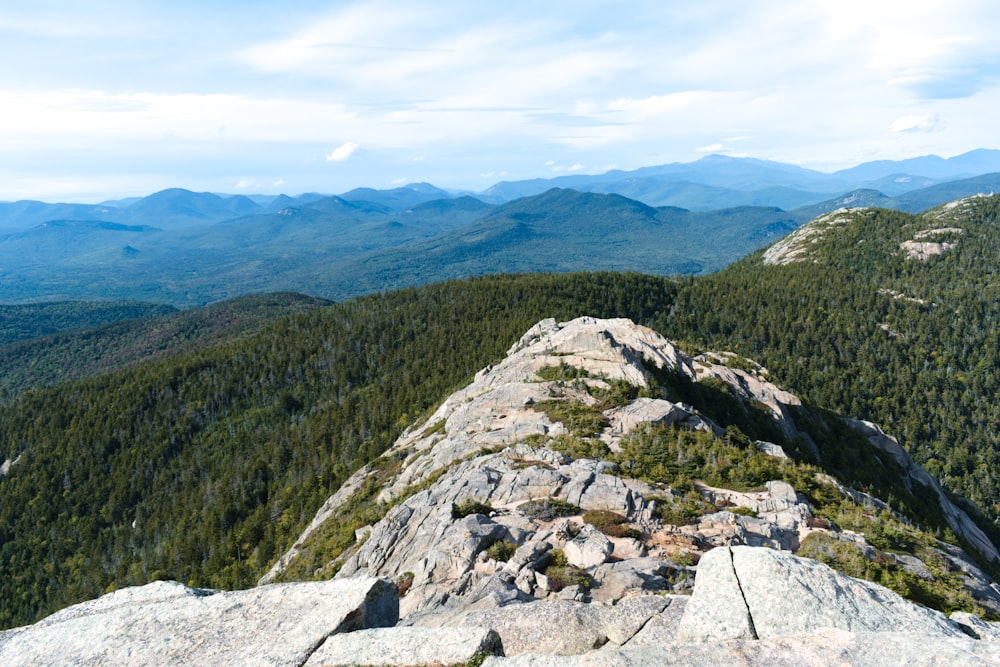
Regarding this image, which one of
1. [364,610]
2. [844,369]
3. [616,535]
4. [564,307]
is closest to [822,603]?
[364,610]

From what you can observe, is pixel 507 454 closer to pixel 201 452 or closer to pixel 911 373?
pixel 201 452

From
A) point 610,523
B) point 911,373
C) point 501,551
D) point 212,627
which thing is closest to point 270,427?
point 501,551

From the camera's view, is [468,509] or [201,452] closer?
[468,509]

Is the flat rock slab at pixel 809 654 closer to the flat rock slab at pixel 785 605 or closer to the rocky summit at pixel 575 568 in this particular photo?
the rocky summit at pixel 575 568

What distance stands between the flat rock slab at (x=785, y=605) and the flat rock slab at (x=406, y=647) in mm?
5925

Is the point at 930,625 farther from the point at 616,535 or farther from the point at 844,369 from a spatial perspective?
the point at 844,369

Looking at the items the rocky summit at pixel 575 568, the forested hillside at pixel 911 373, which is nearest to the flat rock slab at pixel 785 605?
the rocky summit at pixel 575 568

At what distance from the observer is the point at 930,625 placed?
14.7 meters

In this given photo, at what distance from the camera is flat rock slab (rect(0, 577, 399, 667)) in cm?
1531

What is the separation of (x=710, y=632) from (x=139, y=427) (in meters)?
207

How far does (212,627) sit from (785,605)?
17.7m

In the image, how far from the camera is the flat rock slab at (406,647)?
13953 mm

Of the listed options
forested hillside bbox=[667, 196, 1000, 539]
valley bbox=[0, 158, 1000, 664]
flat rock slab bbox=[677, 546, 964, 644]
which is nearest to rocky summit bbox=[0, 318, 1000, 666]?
flat rock slab bbox=[677, 546, 964, 644]

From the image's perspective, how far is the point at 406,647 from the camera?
14.4m
